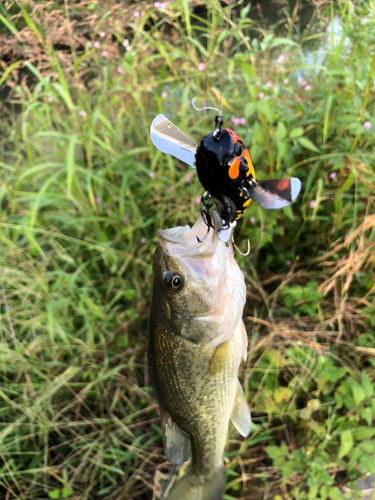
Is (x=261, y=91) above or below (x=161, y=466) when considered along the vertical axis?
above

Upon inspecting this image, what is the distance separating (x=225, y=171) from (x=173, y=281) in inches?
16.9

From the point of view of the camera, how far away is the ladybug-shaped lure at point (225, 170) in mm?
566

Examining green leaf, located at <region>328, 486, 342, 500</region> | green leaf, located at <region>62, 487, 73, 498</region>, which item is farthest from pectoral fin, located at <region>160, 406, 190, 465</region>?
green leaf, located at <region>62, 487, 73, 498</region>

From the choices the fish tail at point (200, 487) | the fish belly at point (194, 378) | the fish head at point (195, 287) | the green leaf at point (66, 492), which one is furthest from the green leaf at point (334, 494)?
the green leaf at point (66, 492)

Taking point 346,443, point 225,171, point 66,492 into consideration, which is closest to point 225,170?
point 225,171

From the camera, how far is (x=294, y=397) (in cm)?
159

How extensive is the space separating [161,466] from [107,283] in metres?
1.19

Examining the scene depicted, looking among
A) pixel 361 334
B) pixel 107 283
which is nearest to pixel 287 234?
pixel 361 334

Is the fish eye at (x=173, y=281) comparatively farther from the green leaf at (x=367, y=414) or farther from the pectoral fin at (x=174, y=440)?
the green leaf at (x=367, y=414)

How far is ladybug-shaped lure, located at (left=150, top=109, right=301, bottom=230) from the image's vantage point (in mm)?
566

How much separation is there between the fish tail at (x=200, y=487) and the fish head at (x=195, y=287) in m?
0.63

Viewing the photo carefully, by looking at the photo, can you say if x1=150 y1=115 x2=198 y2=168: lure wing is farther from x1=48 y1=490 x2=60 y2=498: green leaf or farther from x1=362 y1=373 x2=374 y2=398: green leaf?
x1=48 y1=490 x2=60 y2=498: green leaf

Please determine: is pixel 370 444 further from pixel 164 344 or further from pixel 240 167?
pixel 240 167

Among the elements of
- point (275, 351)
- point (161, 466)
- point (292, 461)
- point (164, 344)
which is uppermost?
point (164, 344)
